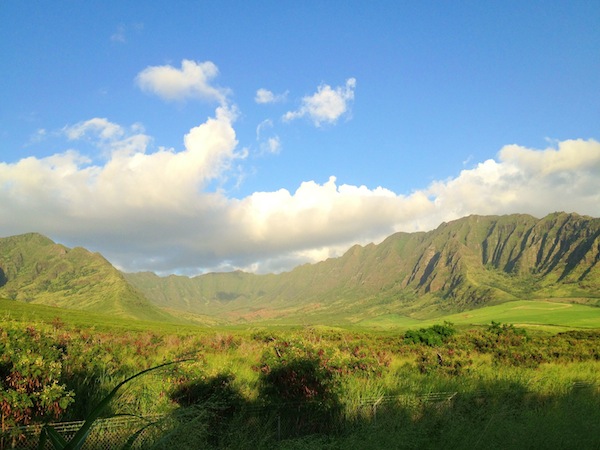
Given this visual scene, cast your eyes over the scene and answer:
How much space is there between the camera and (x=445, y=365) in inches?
691

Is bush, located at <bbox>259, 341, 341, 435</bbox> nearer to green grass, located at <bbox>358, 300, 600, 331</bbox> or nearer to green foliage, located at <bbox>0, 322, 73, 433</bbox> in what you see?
green foliage, located at <bbox>0, 322, 73, 433</bbox>

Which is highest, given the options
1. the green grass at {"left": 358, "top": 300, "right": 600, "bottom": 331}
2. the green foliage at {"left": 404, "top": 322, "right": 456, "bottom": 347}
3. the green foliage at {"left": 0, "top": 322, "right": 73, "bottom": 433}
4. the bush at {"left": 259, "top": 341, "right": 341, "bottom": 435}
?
the green foliage at {"left": 0, "top": 322, "right": 73, "bottom": 433}

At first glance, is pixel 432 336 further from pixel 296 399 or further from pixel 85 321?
pixel 85 321

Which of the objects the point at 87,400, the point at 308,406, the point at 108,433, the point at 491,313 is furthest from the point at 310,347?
the point at 491,313

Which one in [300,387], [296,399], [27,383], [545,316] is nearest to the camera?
[27,383]

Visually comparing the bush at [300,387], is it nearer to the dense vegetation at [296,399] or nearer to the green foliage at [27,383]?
the dense vegetation at [296,399]

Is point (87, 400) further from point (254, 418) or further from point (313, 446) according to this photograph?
point (313, 446)


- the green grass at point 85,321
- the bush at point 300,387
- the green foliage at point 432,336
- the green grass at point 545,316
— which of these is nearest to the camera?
the bush at point 300,387

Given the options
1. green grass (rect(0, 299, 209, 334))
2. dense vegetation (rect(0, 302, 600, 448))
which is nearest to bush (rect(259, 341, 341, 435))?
dense vegetation (rect(0, 302, 600, 448))

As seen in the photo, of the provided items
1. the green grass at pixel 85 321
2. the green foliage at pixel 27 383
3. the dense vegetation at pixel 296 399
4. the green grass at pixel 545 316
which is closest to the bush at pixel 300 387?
the dense vegetation at pixel 296 399

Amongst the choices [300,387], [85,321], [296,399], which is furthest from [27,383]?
[85,321]

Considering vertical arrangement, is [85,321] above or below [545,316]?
above

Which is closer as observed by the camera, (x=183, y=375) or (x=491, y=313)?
(x=183, y=375)

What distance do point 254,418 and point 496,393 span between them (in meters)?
6.76
